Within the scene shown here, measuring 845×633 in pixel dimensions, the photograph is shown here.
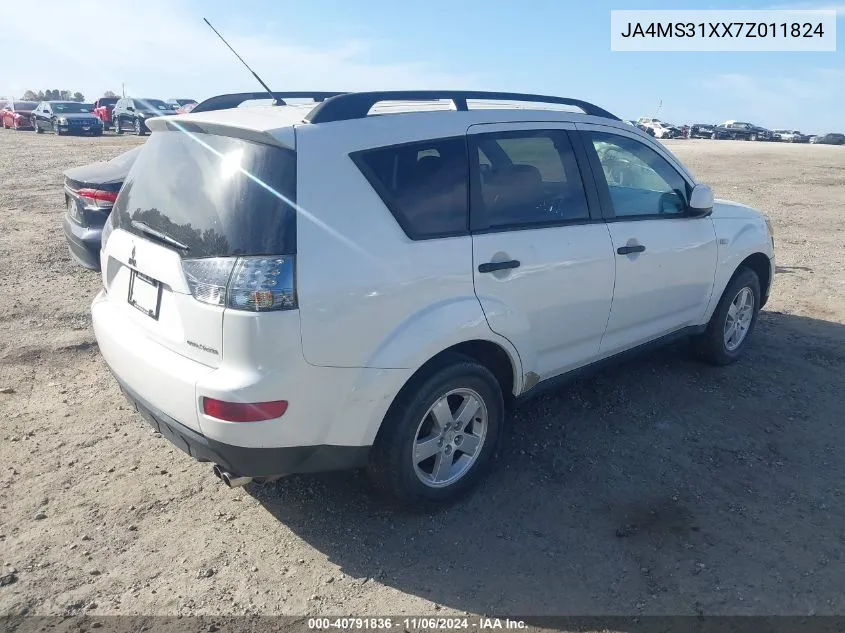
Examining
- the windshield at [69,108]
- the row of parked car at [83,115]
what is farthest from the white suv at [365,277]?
the windshield at [69,108]

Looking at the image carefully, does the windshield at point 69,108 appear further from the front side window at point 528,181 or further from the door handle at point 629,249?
the door handle at point 629,249

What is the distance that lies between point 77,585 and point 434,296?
1977 millimetres

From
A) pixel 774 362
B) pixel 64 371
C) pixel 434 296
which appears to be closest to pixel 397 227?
pixel 434 296

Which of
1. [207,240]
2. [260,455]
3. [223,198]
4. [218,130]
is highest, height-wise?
[218,130]

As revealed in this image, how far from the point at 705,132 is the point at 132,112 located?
4547 cm

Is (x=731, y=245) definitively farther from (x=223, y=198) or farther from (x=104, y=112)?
(x=104, y=112)

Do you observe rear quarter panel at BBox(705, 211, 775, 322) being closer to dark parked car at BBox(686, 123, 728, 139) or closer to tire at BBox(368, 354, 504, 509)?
tire at BBox(368, 354, 504, 509)

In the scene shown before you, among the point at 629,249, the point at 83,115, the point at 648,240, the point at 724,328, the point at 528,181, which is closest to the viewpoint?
the point at 528,181

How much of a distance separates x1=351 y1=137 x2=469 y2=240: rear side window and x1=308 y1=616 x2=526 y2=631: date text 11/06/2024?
1.62 meters

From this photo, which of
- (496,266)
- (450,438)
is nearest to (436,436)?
(450,438)

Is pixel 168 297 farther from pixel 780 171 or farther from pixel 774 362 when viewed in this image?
pixel 780 171

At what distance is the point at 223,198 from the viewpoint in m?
2.79

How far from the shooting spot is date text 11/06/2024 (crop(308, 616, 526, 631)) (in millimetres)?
2715

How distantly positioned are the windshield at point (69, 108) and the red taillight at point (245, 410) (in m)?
35.3
